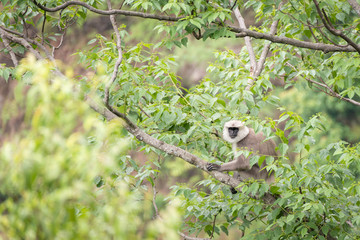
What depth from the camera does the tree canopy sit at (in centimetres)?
110

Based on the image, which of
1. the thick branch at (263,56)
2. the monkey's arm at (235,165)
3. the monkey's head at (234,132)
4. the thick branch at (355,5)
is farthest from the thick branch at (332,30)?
the monkey's head at (234,132)

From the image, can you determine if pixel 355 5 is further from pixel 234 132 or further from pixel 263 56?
pixel 234 132

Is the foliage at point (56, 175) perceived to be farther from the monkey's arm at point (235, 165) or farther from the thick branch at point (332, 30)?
the monkey's arm at point (235, 165)

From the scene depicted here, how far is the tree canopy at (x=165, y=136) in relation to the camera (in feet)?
3.62

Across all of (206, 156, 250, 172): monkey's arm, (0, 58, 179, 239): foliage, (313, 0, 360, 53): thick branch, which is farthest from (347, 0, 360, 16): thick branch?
(0, 58, 179, 239): foliage

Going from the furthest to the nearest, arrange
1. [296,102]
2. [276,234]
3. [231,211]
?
[296,102], [231,211], [276,234]

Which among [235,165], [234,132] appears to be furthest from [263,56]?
[235,165]

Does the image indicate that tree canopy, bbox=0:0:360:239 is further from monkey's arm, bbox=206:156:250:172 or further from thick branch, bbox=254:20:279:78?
monkey's arm, bbox=206:156:250:172

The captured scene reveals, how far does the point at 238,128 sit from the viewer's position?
4469 mm

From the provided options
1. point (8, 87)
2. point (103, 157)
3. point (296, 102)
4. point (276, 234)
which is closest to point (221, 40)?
point (296, 102)

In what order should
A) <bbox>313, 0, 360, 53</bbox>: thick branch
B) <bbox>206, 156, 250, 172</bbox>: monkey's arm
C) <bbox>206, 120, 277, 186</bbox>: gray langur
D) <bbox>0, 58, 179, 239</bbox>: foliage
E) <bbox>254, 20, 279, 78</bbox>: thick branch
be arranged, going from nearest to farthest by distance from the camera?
<bbox>0, 58, 179, 239</bbox>: foliage
<bbox>313, 0, 360, 53</bbox>: thick branch
<bbox>206, 156, 250, 172</bbox>: monkey's arm
<bbox>254, 20, 279, 78</bbox>: thick branch
<bbox>206, 120, 277, 186</bbox>: gray langur

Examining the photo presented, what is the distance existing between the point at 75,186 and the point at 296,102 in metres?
6.37

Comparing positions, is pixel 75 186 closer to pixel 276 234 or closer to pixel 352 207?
pixel 276 234

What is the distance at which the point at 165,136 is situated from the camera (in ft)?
10.9
